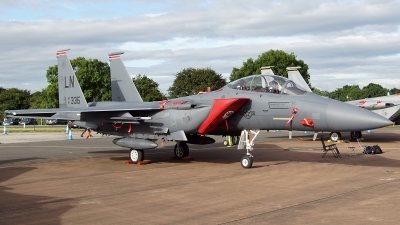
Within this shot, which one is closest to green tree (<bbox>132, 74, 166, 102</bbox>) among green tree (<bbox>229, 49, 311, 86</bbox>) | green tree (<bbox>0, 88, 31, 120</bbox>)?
green tree (<bbox>229, 49, 311, 86</bbox>)

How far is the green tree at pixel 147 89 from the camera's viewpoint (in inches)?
2704

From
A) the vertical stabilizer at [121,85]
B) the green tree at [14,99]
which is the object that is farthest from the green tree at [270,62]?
the green tree at [14,99]

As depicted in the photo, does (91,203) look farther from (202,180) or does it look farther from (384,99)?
(384,99)

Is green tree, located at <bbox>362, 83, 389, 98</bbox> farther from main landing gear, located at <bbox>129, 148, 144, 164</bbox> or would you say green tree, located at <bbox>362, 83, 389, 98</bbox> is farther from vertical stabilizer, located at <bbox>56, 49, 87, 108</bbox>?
main landing gear, located at <bbox>129, 148, 144, 164</bbox>

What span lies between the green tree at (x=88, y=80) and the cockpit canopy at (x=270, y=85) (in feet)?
180

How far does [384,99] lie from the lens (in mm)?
24938

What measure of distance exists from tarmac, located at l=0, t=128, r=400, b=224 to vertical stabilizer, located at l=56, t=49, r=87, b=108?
2860 millimetres

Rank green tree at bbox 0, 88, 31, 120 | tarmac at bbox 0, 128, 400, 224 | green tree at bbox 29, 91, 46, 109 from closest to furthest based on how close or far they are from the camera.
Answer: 1. tarmac at bbox 0, 128, 400, 224
2. green tree at bbox 29, 91, 46, 109
3. green tree at bbox 0, 88, 31, 120

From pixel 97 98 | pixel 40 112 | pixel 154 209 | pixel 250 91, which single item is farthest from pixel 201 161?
pixel 97 98

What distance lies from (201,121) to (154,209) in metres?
5.58

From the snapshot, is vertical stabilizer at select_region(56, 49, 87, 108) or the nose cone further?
vertical stabilizer at select_region(56, 49, 87, 108)

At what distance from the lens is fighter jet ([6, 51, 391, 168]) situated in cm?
1083

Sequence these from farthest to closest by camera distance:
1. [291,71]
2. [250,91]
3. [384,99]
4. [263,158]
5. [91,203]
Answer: [291,71] < [384,99] < [263,158] < [250,91] < [91,203]

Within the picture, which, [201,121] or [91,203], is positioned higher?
[201,121]
